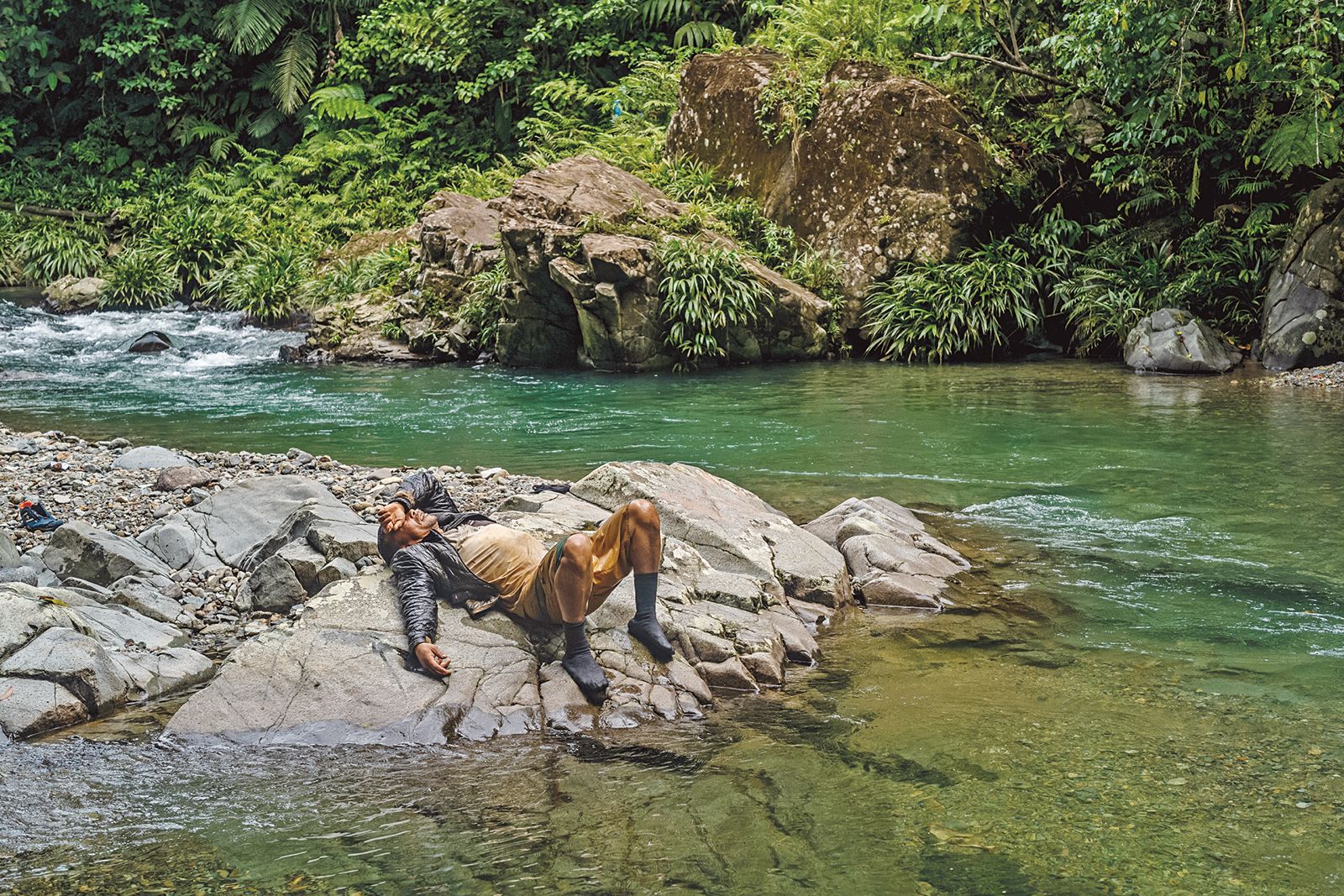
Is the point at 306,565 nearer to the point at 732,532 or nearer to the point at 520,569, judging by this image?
the point at 520,569

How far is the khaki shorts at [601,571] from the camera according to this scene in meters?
4.55

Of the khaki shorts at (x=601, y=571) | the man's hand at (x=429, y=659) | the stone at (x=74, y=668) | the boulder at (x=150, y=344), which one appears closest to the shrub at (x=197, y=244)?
the boulder at (x=150, y=344)

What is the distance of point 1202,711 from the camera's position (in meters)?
4.18

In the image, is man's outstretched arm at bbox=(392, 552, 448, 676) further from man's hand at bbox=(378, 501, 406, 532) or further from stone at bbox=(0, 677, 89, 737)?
stone at bbox=(0, 677, 89, 737)

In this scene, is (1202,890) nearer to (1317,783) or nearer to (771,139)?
(1317,783)

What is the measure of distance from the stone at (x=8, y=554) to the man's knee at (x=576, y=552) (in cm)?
308

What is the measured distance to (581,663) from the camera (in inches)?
173

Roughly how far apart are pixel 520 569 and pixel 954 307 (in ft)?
34.7

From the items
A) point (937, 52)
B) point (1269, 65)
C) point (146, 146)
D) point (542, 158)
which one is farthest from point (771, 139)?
point (146, 146)

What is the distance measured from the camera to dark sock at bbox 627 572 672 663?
459 cm

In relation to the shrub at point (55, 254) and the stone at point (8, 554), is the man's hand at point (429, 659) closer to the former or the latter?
the stone at point (8, 554)

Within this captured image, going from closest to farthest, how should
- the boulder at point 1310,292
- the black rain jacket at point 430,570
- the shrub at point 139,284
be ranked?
1. the black rain jacket at point 430,570
2. the boulder at point 1310,292
3. the shrub at point 139,284

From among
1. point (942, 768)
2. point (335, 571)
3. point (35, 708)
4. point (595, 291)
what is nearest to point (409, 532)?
point (335, 571)

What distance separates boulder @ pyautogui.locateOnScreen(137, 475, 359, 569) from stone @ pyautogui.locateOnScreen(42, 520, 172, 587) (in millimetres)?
302
